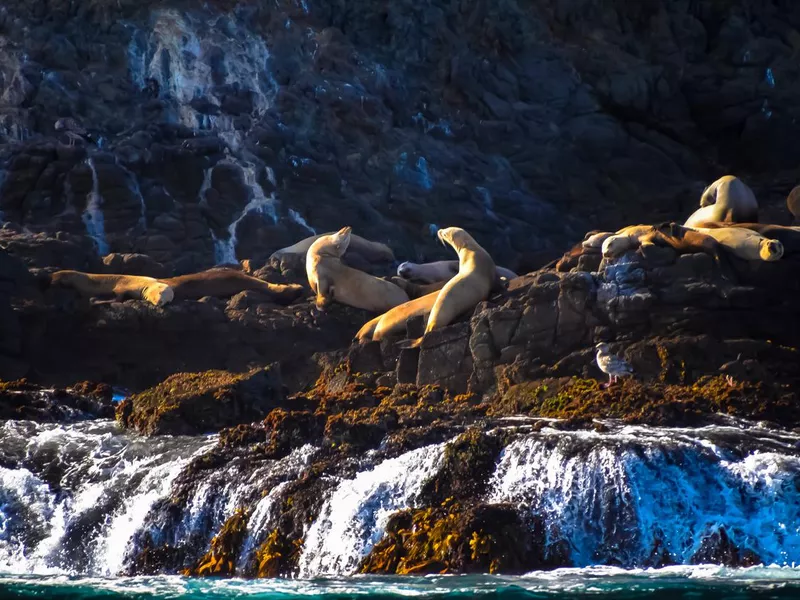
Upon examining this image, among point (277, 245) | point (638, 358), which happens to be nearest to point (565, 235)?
point (277, 245)

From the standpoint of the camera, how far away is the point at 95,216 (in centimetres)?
3216

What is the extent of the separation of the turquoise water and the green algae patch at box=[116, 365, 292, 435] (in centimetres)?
464

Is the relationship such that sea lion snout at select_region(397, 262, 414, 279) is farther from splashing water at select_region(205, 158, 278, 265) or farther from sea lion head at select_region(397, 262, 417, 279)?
splashing water at select_region(205, 158, 278, 265)

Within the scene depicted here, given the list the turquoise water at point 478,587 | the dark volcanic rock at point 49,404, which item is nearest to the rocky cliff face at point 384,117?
the dark volcanic rock at point 49,404

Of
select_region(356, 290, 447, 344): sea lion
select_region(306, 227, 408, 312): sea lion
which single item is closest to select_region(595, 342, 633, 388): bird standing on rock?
select_region(356, 290, 447, 344): sea lion

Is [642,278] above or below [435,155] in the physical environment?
below

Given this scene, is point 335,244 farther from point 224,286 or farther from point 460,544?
point 460,544

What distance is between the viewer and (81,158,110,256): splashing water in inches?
1237

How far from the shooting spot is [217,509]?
51.8 feet

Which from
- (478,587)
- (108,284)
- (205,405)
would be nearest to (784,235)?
(205,405)

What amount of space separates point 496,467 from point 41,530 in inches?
216

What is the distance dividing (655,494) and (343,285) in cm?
1193

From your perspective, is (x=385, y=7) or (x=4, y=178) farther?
(x=385, y=7)

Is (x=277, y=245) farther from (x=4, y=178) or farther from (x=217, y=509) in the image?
(x=217, y=509)
